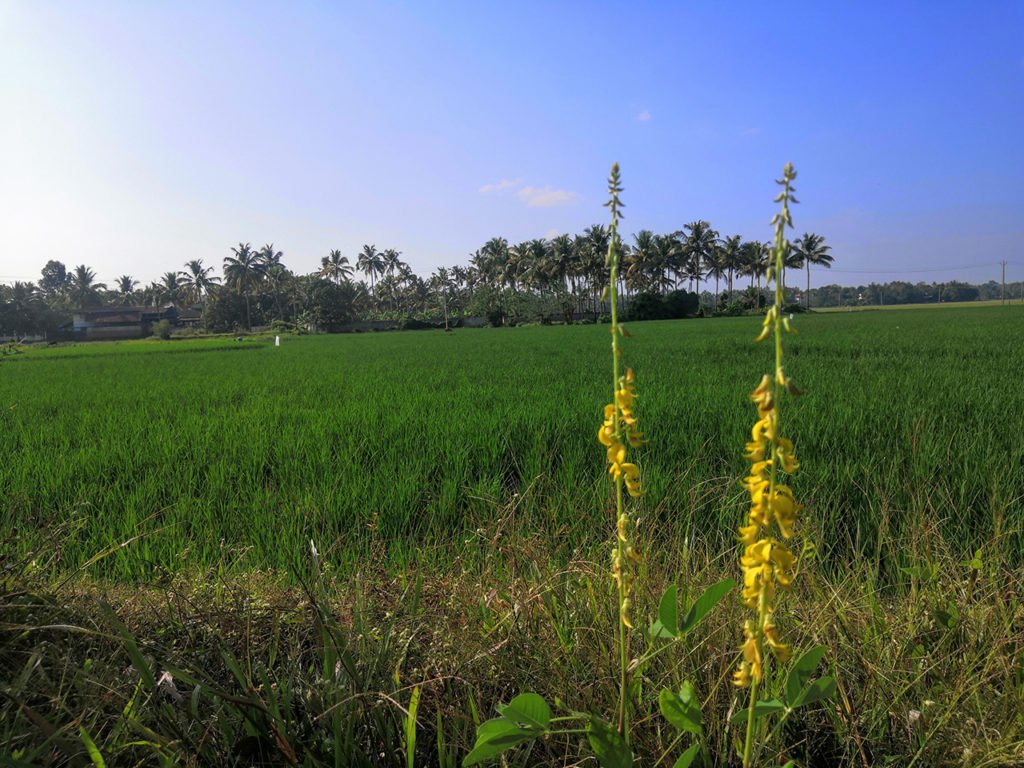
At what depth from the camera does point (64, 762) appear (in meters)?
1.12

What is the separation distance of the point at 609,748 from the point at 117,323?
76.5 meters

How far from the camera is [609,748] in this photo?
0.82 meters

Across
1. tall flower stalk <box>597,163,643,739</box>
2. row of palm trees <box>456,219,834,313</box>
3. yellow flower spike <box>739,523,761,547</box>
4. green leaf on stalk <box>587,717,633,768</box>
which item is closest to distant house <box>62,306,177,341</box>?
row of palm trees <box>456,219,834,313</box>

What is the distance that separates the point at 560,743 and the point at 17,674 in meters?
1.47

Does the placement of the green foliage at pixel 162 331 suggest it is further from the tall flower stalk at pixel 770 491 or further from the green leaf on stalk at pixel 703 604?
the tall flower stalk at pixel 770 491

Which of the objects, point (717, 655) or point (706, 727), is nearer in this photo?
point (706, 727)

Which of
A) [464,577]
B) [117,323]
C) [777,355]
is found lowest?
[464,577]

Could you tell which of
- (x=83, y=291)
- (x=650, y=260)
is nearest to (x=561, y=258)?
(x=650, y=260)

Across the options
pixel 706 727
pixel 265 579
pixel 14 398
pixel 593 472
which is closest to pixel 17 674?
pixel 265 579

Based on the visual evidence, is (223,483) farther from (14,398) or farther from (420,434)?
(14,398)

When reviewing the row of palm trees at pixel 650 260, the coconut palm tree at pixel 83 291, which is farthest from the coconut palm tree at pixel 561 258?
the coconut palm tree at pixel 83 291

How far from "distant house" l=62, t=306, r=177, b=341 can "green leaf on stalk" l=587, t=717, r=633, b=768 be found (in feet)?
212

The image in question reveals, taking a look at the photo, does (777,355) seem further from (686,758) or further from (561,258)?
(561,258)

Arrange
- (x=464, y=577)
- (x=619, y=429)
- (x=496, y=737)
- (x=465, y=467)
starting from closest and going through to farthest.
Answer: (x=496, y=737) → (x=619, y=429) → (x=464, y=577) → (x=465, y=467)
